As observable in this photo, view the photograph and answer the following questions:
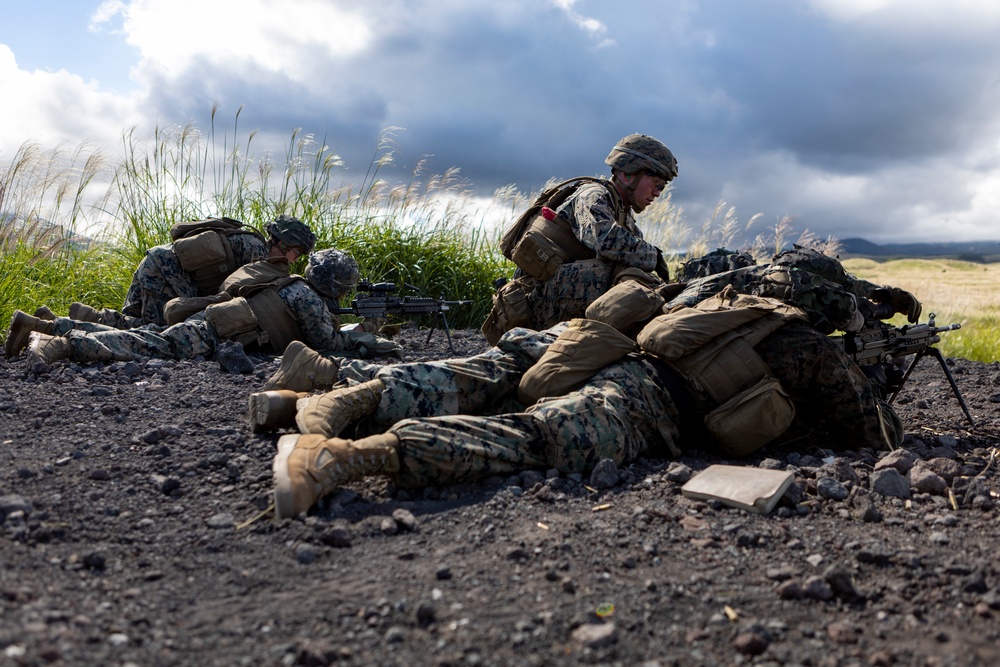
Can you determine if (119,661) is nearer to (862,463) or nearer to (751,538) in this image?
(751,538)

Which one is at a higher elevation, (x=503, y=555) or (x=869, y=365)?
(x=869, y=365)

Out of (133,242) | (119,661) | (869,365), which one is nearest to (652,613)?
(119,661)

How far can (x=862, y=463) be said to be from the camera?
3.62 metres

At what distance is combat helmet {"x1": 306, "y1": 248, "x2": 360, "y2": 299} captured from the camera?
6.54m

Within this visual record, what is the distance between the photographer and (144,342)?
603cm

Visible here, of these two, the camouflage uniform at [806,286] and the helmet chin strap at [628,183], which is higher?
the helmet chin strap at [628,183]

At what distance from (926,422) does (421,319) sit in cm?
551

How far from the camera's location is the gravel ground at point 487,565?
6.80 feet

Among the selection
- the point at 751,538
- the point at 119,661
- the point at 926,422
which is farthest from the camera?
the point at 926,422

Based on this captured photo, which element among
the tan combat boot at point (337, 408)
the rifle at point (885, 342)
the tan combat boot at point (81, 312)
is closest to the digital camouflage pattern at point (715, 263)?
the rifle at point (885, 342)

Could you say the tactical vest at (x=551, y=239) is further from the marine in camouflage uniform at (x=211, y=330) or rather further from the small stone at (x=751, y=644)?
the small stone at (x=751, y=644)

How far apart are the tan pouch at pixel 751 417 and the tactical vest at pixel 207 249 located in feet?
15.4

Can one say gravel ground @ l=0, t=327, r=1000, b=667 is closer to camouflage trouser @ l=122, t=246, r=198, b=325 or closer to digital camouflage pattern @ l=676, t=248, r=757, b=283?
digital camouflage pattern @ l=676, t=248, r=757, b=283

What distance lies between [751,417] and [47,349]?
15.5 ft
